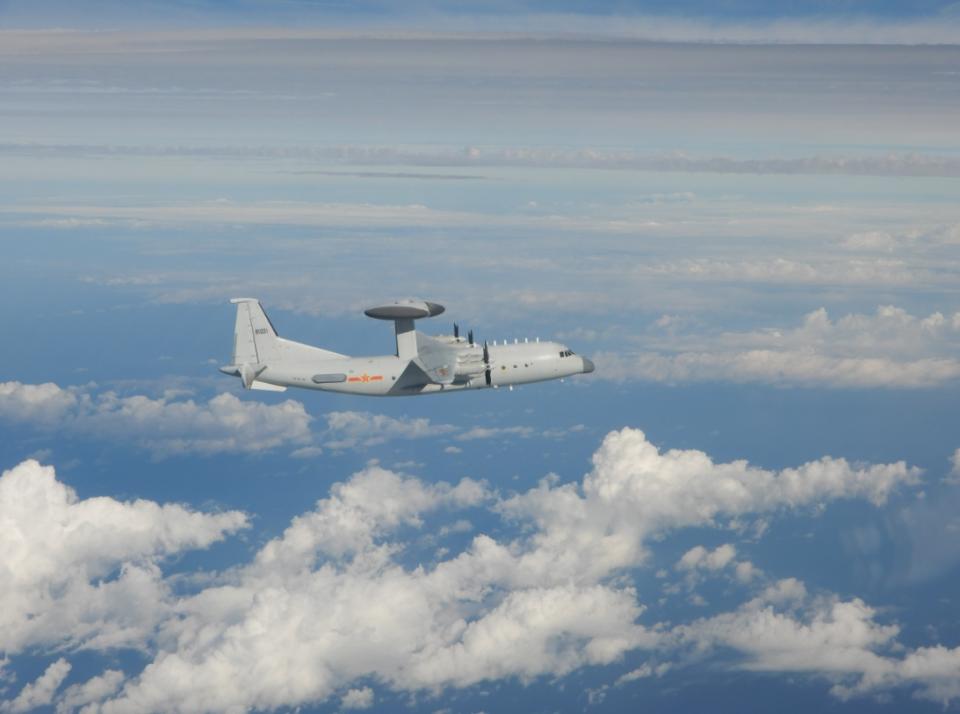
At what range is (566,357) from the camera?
346 feet

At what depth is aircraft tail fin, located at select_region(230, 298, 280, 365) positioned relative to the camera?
329 ft

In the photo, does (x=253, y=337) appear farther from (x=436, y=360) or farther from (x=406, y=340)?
(x=436, y=360)

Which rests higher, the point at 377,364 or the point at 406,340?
the point at 406,340

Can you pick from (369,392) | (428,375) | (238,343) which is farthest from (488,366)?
(238,343)

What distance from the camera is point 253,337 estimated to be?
100m

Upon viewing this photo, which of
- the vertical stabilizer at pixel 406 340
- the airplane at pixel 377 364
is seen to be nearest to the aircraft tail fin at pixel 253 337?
the airplane at pixel 377 364

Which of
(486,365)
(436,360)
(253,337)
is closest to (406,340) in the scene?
(436,360)

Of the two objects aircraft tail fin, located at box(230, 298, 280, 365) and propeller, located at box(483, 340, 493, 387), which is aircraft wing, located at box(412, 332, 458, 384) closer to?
propeller, located at box(483, 340, 493, 387)

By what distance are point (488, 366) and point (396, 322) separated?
1043cm

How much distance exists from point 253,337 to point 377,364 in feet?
44.5

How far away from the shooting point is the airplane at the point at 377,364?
97.6 metres

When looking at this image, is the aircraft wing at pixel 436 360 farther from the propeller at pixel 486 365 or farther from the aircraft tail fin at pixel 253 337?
the aircraft tail fin at pixel 253 337

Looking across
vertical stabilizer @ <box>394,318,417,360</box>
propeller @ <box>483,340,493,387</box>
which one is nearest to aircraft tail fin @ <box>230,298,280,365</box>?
vertical stabilizer @ <box>394,318,417,360</box>

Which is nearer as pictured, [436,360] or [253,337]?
[436,360]
